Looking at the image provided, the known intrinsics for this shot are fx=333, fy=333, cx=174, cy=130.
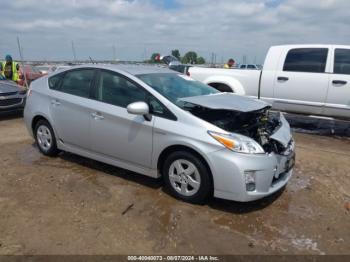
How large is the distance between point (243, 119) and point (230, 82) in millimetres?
3783

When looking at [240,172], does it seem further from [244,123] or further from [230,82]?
[230,82]

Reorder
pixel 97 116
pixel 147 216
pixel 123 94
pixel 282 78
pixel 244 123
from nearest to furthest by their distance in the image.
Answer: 1. pixel 147 216
2. pixel 244 123
3. pixel 123 94
4. pixel 97 116
5. pixel 282 78

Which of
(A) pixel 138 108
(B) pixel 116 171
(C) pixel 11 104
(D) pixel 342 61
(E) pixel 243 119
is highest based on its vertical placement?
(D) pixel 342 61

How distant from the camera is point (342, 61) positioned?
6793 millimetres

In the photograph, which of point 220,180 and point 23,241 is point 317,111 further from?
point 23,241

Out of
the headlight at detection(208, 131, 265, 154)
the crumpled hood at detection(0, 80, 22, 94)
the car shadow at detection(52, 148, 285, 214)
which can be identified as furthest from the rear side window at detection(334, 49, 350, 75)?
the crumpled hood at detection(0, 80, 22, 94)

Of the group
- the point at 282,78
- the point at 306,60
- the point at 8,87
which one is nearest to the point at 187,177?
the point at 282,78

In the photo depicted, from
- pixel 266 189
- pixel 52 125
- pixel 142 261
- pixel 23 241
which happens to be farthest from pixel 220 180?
pixel 52 125

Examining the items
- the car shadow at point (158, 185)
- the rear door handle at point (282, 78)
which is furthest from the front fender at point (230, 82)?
the car shadow at point (158, 185)

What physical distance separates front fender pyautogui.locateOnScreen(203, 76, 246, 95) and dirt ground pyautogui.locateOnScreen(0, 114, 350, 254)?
116 inches

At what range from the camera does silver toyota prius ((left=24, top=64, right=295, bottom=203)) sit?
3514 millimetres

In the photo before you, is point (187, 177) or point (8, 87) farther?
point (8, 87)

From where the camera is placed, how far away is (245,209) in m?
3.79

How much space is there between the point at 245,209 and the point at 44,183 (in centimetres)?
265
